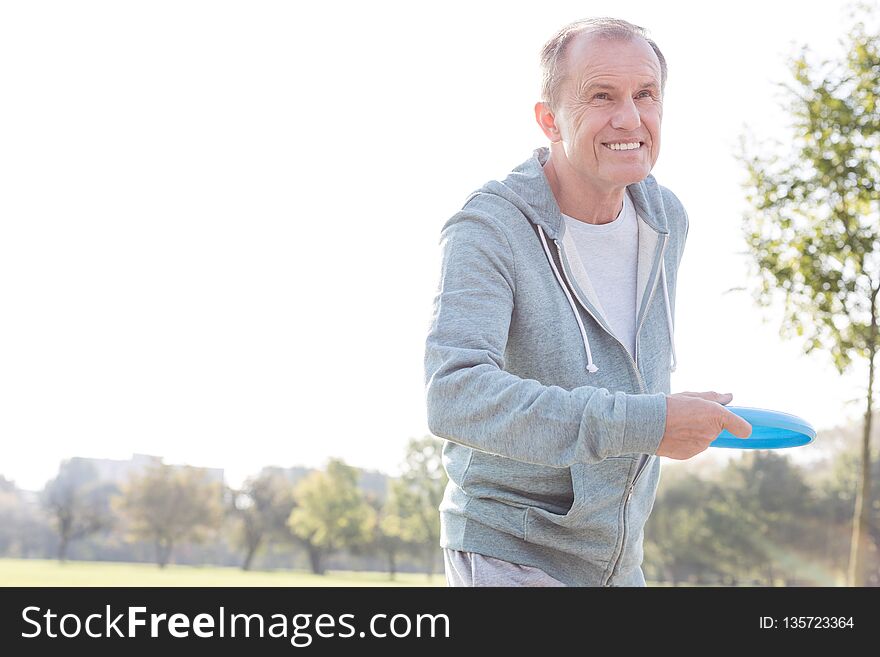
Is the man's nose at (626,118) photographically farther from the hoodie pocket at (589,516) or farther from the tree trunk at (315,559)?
the tree trunk at (315,559)

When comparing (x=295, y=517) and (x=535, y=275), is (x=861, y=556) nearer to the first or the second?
(x=535, y=275)

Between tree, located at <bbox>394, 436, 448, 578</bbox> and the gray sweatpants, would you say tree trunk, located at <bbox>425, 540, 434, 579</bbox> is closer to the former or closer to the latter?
tree, located at <bbox>394, 436, 448, 578</bbox>

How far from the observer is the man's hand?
6.34ft

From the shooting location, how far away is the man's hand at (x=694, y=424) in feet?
6.34

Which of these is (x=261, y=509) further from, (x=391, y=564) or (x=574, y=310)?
(x=574, y=310)

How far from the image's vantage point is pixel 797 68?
12.1 meters

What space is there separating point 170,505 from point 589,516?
46.2m

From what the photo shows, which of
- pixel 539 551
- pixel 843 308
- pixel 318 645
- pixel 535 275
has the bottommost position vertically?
pixel 318 645

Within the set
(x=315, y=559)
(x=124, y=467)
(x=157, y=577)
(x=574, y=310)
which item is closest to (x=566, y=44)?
(x=574, y=310)

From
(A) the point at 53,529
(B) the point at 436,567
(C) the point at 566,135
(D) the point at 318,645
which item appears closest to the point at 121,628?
(D) the point at 318,645

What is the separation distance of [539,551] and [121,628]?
0.99m

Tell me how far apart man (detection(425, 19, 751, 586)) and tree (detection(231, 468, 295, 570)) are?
141 feet

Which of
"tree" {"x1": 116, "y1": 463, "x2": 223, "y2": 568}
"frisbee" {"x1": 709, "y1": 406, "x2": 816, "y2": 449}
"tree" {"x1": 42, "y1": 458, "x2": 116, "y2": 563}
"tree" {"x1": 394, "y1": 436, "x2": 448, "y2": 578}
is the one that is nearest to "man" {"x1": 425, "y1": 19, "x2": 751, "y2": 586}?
"frisbee" {"x1": 709, "y1": 406, "x2": 816, "y2": 449}

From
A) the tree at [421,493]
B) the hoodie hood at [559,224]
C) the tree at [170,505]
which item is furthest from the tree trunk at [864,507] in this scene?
the tree at [170,505]
